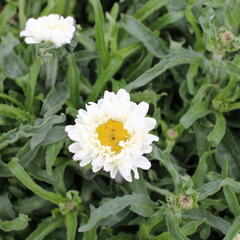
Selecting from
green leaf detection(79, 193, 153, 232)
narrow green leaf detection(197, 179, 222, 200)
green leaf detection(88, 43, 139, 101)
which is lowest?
narrow green leaf detection(197, 179, 222, 200)

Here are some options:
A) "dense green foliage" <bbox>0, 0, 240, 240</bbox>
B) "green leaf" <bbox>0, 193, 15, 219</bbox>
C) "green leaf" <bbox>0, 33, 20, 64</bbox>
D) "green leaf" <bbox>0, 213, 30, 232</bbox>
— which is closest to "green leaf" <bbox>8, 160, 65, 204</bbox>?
"dense green foliage" <bbox>0, 0, 240, 240</bbox>

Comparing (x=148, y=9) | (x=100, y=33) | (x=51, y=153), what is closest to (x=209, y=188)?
(x=51, y=153)

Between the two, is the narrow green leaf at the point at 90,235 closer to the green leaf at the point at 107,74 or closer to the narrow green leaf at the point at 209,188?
the narrow green leaf at the point at 209,188

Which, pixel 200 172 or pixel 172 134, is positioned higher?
pixel 172 134

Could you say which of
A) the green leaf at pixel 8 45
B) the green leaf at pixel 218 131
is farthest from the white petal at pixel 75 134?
the green leaf at pixel 8 45

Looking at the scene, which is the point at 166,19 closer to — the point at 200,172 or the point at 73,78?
the point at 73,78

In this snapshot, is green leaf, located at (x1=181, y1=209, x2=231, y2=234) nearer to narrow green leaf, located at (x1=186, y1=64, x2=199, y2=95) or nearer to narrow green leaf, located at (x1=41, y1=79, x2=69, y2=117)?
narrow green leaf, located at (x1=186, y1=64, x2=199, y2=95)
